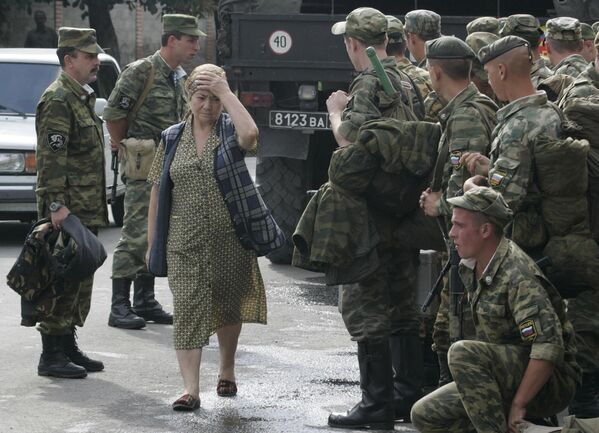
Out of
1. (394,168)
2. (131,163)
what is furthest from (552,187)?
(131,163)

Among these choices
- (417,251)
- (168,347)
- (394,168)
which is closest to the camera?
(394,168)

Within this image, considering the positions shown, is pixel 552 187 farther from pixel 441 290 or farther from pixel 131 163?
pixel 131 163

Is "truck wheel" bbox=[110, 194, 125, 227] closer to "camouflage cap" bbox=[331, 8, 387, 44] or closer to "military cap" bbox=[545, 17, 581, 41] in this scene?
"military cap" bbox=[545, 17, 581, 41]

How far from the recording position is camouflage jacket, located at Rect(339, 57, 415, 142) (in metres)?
7.06

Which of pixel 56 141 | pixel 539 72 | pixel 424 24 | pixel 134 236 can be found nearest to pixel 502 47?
pixel 539 72

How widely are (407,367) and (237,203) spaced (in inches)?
46.2

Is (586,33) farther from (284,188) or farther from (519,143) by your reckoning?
(284,188)

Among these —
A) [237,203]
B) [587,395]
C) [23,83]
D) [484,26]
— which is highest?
[484,26]

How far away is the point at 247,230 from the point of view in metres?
7.56

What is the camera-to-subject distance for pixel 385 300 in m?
7.18

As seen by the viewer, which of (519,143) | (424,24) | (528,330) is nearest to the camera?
(528,330)

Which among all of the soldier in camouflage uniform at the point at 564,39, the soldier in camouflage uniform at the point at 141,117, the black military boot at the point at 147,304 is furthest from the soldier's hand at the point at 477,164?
the black military boot at the point at 147,304

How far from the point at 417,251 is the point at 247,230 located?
2.80 feet

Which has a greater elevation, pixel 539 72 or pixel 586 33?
pixel 586 33
